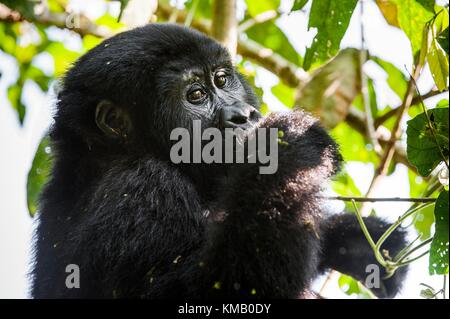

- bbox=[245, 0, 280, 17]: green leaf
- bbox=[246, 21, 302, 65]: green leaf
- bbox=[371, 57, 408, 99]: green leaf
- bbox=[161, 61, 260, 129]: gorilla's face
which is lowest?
bbox=[161, 61, 260, 129]: gorilla's face

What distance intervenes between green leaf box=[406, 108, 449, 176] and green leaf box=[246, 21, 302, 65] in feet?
12.3

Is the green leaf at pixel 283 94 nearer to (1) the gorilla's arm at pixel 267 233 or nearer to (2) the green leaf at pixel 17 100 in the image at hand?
(2) the green leaf at pixel 17 100

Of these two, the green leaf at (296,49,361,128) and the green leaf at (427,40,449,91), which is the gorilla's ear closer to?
the green leaf at (296,49,361,128)

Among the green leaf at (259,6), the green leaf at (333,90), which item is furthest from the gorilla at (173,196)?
the green leaf at (259,6)

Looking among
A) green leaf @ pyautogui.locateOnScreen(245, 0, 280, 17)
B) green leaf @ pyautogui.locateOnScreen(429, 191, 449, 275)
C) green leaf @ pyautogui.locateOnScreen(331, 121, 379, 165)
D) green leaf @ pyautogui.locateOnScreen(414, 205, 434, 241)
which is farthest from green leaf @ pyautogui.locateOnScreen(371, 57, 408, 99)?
green leaf @ pyautogui.locateOnScreen(429, 191, 449, 275)

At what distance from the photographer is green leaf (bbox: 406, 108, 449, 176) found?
3.09 m

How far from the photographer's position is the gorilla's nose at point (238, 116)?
4.36 metres

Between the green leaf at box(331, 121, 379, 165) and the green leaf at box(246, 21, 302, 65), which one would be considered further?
the green leaf at box(246, 21, 302, 65)

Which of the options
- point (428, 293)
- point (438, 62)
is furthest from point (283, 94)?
point (428, 293)

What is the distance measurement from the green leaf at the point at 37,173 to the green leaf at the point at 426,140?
286 centimetres

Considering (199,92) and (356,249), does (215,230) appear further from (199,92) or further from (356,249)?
(356,249)

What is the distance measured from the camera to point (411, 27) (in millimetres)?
4035
